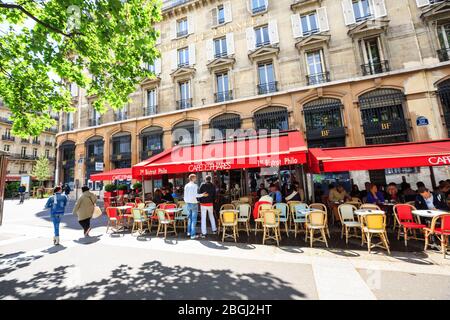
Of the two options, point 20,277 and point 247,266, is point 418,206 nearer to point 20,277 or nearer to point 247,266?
point 247,266

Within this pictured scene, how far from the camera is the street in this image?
326cm

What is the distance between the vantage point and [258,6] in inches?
Answer: 636

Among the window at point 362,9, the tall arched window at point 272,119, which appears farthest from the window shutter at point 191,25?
the window at point 362,9

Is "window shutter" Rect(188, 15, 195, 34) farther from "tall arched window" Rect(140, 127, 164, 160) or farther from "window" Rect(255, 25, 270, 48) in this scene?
"tall arched window" Rect(140, 127, 164, 160)

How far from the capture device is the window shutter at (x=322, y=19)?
1423 cm

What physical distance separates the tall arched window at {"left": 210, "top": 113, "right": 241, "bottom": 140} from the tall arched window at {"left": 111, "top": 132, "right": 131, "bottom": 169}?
8.43m

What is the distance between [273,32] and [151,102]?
1152 centimetres

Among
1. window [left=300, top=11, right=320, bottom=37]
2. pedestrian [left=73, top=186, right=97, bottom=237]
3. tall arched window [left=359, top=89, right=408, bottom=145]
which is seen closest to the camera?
pedestrian [left=73, top=186, right=97, bottom=237]

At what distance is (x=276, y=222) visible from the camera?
5.79 meters

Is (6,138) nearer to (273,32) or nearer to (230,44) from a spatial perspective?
(230,44)

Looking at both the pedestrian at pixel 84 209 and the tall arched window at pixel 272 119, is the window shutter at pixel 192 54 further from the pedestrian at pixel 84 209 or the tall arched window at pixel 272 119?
the pedestrian at pixel 84 209

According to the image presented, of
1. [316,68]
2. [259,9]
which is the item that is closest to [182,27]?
[259,9]

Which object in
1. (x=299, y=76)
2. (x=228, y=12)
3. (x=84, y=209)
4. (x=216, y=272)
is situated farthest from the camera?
(x=228, y=12)

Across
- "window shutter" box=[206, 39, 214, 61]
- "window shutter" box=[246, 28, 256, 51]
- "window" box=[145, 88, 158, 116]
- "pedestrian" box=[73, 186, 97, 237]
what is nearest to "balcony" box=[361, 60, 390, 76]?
"window shutter" box=[246, 28, 256, 51]
